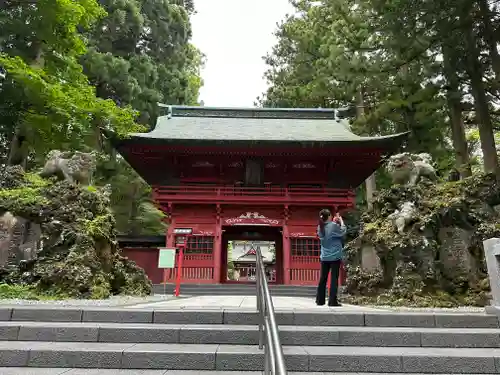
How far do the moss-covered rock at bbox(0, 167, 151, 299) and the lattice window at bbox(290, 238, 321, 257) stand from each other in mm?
7034

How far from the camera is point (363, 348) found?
3.62 m

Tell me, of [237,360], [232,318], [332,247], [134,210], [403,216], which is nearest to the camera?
[237,360]

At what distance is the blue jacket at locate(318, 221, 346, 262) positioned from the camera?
545cm

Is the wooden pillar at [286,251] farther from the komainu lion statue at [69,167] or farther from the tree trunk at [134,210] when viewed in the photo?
the komainu lion statue at [69,167]

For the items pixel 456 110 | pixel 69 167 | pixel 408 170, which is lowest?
pixel 69 167

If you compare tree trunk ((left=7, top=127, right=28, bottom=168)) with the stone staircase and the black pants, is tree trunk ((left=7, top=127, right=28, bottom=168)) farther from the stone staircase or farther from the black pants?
the black pants

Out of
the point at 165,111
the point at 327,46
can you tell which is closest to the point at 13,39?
the point at 165,111

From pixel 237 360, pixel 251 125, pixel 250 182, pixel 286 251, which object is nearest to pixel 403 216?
pixel 237 360

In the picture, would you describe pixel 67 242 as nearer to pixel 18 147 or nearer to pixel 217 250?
pixel 18 147

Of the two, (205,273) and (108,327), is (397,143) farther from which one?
(108,327)

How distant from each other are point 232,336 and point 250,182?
437 inches

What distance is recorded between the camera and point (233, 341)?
374 cm

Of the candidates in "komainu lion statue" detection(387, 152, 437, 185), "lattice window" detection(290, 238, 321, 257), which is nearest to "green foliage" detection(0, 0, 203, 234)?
"lattice window" detection(290, 238, 321, 257)

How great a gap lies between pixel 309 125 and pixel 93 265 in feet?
43.3
